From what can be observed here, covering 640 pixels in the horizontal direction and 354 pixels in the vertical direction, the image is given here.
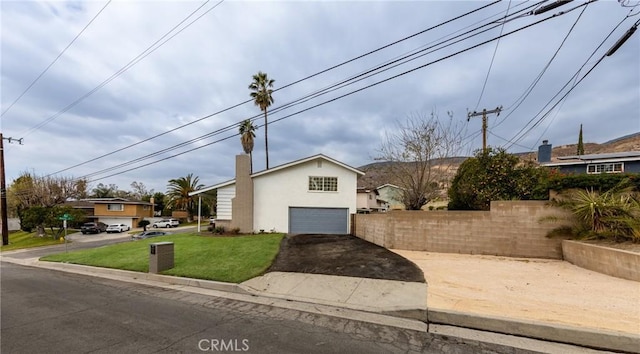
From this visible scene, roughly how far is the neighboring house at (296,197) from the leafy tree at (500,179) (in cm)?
777

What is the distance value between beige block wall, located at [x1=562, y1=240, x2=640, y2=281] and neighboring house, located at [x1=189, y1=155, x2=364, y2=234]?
1161cm

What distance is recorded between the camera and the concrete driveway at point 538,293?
5.04 metres

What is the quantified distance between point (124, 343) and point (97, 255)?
1358cm

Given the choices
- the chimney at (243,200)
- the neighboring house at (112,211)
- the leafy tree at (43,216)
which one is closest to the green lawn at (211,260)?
the chimney at (243,200)

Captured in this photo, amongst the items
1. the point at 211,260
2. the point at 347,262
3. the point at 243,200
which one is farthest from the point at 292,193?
the point at 347,262

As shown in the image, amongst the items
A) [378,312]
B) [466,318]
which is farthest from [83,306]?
[466,318]

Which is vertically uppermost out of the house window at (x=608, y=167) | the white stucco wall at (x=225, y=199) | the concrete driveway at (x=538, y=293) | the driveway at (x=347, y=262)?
the house window at (x=608, y=167)

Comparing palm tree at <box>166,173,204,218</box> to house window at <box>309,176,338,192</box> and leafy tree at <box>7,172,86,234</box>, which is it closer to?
leafy tree at <box>7,172,86,234</box>

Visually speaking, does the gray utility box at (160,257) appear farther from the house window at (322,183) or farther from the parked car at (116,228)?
the parked car at (116,228)

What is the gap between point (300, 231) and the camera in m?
19.4

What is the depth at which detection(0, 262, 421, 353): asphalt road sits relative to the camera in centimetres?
448

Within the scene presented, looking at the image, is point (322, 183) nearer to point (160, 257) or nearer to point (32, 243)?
point (160, 257)

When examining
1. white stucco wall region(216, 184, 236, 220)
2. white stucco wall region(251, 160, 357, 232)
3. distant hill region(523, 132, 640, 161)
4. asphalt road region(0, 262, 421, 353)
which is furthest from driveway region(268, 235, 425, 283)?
distant hill region(523, 132, 640, 161)

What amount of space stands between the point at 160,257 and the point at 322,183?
11427 millimetres
